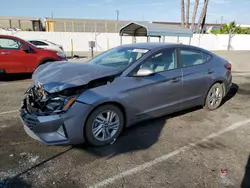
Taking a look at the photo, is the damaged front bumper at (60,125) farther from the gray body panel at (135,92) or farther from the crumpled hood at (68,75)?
the crumpled hood at (68,75)

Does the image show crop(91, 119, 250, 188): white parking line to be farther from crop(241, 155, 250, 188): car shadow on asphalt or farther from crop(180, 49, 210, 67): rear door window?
crop(180, 49, 210, 67): rear door window

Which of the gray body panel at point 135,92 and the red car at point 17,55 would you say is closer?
the gray body panel at point 135,92

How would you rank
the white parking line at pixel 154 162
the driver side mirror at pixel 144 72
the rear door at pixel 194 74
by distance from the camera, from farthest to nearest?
1. the rear door at pixel 194 74
2. the driver side mirror at pixel 144 72
3. the white parking line at pixel 154 162

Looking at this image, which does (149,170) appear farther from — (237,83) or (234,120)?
(237,83)

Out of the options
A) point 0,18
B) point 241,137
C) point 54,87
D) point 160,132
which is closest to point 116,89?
point 54,87

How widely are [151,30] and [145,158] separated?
40.2ft

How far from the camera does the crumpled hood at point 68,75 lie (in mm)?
3445

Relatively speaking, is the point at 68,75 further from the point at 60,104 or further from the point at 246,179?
the point at 246,179

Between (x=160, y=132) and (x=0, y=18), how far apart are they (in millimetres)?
43334

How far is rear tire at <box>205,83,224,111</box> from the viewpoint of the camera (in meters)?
5.34

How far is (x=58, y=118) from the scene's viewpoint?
3246 millimetres

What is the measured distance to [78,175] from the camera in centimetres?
298

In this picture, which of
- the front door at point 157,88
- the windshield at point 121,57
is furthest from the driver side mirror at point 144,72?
the windshield at point 121,57

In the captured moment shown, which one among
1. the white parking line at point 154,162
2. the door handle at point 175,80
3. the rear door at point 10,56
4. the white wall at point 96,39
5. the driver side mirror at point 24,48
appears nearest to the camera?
the white parking line at point 154,162
